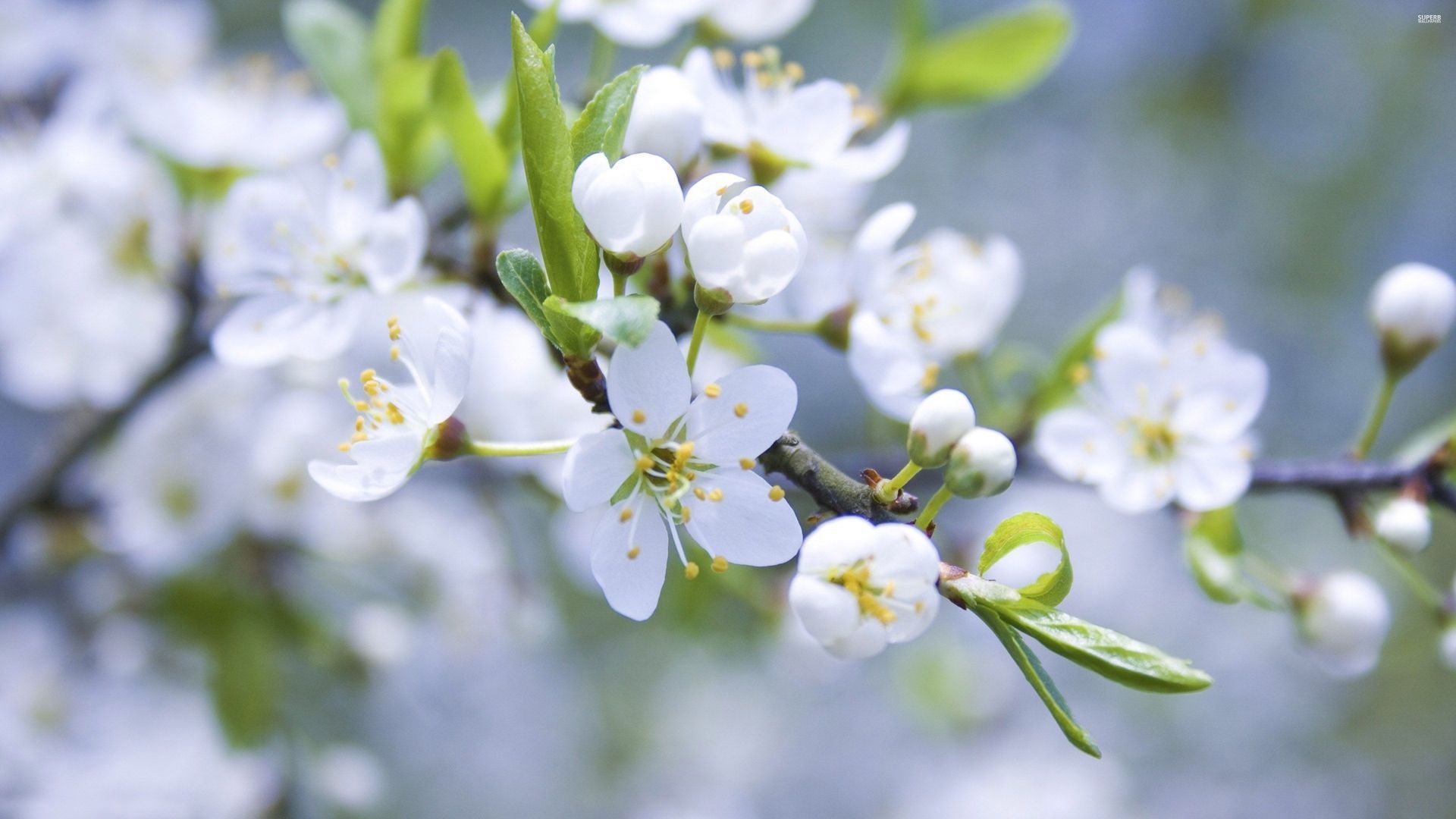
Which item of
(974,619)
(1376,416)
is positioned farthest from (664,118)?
(974,619)

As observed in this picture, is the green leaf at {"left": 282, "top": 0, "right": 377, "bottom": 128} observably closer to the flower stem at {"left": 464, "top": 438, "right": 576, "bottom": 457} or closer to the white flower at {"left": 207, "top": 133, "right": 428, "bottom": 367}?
the white flower at {"left": 207, "top": 133, "right": 428, "bottom": 367}

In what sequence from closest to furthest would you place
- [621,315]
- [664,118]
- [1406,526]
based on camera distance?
[621,315]
[664,118]
[1406,526]

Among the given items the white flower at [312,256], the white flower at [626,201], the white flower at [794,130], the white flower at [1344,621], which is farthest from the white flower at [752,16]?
A: the white flower at [1344,621]

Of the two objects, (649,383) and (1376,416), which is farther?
(1376,416)

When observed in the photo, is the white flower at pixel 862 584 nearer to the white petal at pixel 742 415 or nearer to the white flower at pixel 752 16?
the white petal at pixel 742 415

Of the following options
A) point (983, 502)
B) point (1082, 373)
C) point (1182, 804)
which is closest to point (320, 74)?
point (1082, 373)

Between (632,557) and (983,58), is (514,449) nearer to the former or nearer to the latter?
(632,557)
